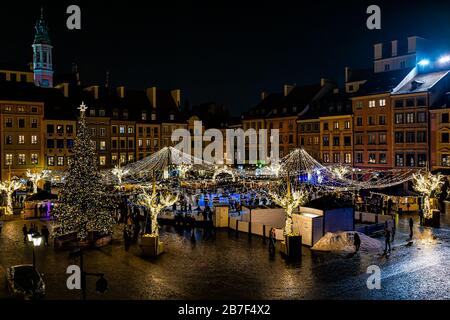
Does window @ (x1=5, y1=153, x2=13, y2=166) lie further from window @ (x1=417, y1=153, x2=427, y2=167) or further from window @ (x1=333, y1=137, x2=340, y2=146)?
window @ (x1=417, y1=153, x2=427, y2=167)

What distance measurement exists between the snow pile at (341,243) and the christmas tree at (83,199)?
477 inches

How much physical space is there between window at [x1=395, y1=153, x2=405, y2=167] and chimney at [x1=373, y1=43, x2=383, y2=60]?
18757mm

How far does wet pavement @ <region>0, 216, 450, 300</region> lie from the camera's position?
18.6m

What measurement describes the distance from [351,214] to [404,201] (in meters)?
13.4

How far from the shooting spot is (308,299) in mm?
17766

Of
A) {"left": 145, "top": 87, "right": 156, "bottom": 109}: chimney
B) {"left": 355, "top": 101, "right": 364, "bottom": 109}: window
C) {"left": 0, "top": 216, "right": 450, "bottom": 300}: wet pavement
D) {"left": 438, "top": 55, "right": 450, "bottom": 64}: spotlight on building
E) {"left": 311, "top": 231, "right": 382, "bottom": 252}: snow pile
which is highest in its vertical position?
{"left": 438, "top": 55, "right": 450, "bottom": 64}: spotlight on building

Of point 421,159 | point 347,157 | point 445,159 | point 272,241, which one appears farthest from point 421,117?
point 272,241

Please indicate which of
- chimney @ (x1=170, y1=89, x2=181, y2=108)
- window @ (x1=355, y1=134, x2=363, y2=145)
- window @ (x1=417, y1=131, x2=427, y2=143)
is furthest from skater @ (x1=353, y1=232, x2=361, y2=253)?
chimney @ (x1=170, y1=89, x2=181, y2=108)

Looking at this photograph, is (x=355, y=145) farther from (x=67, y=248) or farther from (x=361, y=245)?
(x=67, y=248)

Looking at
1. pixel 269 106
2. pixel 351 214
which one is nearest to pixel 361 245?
pixel 351 214

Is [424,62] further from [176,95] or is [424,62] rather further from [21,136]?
[21,136]

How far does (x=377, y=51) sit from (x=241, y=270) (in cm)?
5645

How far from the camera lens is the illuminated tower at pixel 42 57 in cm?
9331

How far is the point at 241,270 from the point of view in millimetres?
22031
